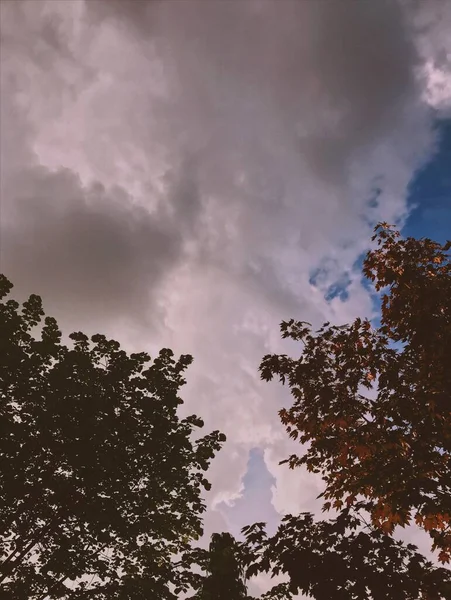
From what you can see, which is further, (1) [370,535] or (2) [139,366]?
(2) [139,366]

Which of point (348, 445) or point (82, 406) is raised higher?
point (82, 406)

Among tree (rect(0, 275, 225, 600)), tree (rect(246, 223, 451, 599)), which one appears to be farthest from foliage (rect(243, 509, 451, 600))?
tree (rect(0, 275, 225, 600))

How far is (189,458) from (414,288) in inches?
418

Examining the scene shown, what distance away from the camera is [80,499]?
1327 centimetres

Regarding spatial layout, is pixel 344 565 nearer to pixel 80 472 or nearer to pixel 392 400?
pixel 392 400

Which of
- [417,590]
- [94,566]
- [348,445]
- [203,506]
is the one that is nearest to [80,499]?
[94,566]

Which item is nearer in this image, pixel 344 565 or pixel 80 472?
pixel 344 565

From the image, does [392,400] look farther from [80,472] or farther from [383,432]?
[80,472]

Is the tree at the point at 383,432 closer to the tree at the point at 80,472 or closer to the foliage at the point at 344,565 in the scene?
the foliage at the point at 344,565

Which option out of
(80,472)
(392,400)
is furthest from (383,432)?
(80,472)

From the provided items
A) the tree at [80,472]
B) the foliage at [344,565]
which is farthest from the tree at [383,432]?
the tree at [80,472]

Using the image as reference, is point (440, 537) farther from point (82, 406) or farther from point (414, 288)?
point (82, 406)

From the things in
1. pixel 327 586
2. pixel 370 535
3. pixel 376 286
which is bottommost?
pixel 327 586

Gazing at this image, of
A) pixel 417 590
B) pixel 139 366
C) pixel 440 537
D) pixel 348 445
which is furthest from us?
pixel 139 366
